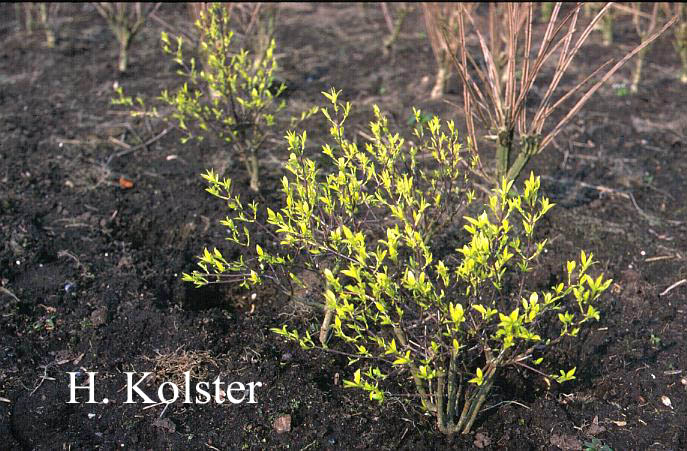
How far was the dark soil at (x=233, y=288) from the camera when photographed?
2684 mm

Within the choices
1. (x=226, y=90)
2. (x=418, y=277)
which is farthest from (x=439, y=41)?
(x=418, y=277)

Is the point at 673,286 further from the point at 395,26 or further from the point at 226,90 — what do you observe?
the point at 395,26

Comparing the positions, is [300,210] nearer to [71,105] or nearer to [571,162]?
[571,162]

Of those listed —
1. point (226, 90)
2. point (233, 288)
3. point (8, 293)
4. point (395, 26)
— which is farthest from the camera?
point (395, 26)

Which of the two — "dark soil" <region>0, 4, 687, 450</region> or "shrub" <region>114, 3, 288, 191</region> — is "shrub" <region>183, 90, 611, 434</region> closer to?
"dark soil" <region>0, 4, 687, 450</region>

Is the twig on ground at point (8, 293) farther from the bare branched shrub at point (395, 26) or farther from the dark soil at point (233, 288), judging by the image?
the bare branched shrub at point (395, 26)

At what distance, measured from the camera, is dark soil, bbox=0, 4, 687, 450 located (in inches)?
106

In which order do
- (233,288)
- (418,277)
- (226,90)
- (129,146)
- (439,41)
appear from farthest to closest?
(439,41)
(129,146)
(226,90)
(233,288)
(418,277)

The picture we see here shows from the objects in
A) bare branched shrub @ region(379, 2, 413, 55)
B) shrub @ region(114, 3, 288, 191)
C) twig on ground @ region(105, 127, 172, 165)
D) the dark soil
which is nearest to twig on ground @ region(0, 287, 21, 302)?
the dark soil

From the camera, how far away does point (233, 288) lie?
138 inches

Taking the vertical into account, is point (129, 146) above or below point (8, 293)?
above

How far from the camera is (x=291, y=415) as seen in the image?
271 cm

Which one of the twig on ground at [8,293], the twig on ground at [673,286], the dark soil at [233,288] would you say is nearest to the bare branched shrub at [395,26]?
the dark soil at [233,288]

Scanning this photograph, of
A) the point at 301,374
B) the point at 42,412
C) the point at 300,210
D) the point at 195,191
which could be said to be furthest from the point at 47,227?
the point at 300,210
